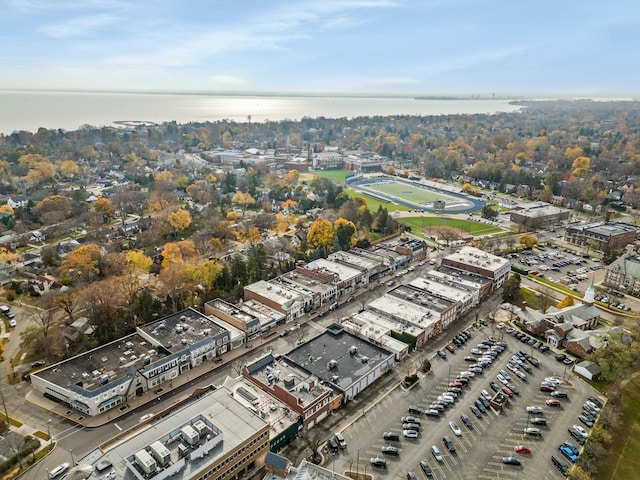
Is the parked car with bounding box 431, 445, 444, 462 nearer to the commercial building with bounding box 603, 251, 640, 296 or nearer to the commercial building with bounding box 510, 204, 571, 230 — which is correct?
the commercial building with bounding box 603, 251, 640, 296

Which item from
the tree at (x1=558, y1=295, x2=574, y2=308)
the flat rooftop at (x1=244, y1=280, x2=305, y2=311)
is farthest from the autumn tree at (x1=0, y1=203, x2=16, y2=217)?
the tree at (x1=558, y1=295, x2=574, y2=308)

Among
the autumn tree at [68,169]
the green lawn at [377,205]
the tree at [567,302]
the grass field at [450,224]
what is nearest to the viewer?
the tree at [567,302]

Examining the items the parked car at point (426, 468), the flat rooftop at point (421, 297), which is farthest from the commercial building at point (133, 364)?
the parked car at point (426, 468)

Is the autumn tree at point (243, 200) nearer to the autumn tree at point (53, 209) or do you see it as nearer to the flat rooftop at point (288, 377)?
the autumn tree at point (53, 209)

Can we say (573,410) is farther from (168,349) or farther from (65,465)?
(65,465)

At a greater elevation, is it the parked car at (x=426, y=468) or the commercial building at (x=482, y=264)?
the commercial building at (x=482, y=264)

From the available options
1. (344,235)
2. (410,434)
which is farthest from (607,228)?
(410,434)
